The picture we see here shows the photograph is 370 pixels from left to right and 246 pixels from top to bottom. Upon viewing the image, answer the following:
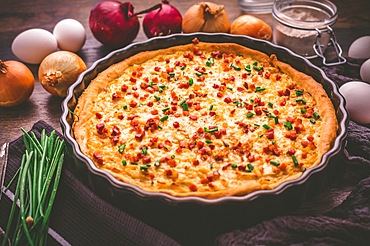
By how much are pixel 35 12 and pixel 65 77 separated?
1.51 m

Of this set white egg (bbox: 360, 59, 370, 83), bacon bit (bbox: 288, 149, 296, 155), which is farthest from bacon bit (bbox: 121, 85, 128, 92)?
white egg (bbox: 360, 59, 370, 83)

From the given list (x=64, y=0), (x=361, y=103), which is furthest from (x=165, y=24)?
(x=361, y=103)

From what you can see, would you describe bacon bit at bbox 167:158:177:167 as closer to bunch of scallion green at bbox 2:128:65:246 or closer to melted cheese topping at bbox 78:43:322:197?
melted cheese topping at bbox 78:43:322:197

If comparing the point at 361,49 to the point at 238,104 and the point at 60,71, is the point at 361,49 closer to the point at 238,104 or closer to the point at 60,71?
the point at 238,104

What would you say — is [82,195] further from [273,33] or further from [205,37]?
[273,33]

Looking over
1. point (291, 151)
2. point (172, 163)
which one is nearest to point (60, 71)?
point (172, 163)

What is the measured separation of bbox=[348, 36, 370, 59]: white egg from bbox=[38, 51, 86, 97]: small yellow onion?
2.22 metres

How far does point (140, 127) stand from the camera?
11.6 feet

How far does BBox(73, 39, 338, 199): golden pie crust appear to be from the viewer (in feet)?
10.5

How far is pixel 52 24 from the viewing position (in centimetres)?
514

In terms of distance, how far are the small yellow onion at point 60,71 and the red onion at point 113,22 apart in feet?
1.90

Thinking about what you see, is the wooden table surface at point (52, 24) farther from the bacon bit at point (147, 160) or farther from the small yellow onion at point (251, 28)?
the bacon bit at point (147, 160)

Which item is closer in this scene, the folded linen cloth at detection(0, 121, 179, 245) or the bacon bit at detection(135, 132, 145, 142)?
the folded linen cloth at detection(0, 121, 179, 245)

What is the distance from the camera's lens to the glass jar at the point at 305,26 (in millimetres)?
4445
